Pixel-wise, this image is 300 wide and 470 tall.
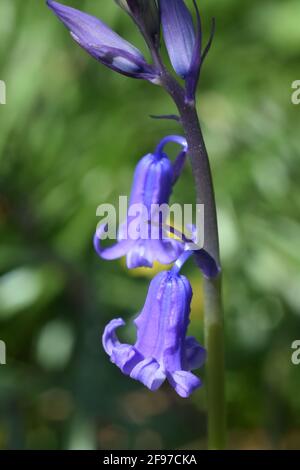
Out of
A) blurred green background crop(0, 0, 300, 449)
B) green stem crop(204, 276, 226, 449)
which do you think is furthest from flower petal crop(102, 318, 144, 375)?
blurred green background crop(0, 0, 300, 449)

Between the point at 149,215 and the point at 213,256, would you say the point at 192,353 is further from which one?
the point at 149,215

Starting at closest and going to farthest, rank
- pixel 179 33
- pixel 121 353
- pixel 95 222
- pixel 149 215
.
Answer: pixel 179 33 → pixel 121 353 → pixel 149 215 → pixel 95 222

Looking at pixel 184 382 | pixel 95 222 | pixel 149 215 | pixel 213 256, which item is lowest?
pixel 184 382

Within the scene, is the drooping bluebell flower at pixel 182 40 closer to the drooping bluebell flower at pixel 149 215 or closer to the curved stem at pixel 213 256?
the curved stem at pixel 213 256

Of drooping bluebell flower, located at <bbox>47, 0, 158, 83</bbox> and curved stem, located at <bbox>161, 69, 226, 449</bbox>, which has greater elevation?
drooping bluebell flower, located at <bbox>47, 0, 158, 83</bbox>

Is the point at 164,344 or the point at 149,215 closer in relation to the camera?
the point at 164,344

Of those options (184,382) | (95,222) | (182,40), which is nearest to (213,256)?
(184,382)

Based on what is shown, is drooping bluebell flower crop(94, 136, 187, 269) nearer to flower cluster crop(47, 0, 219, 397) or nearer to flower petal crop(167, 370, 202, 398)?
flower cluster crop(47, 0, 219, 397)
